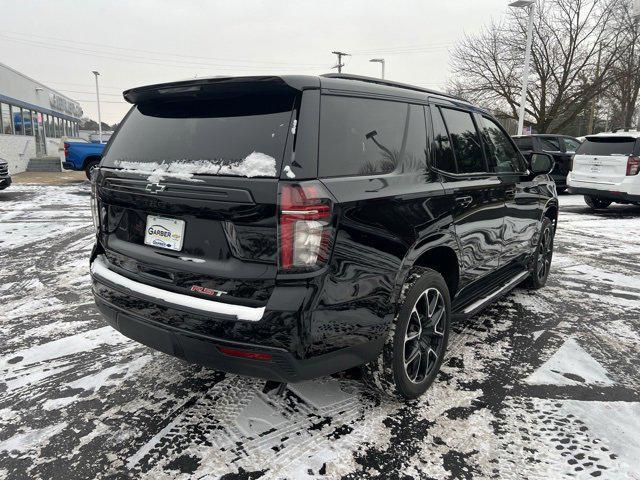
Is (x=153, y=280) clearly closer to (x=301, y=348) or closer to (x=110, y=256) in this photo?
(x=110, y=256)

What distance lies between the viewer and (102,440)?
241cm

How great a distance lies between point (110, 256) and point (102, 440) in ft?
3.28

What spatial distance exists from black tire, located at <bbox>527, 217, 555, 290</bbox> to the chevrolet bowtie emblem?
3.87 metres

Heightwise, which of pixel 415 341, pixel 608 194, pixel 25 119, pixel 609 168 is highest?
pixel 25 119

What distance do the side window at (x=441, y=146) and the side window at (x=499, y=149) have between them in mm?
761

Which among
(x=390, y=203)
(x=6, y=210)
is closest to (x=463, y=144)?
(x=390, y=203)

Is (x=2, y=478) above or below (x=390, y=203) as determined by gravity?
below

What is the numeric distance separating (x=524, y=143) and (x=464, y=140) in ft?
36.2

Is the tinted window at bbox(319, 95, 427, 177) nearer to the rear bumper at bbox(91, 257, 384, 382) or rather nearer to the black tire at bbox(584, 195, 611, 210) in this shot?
the rear bumper at bbox(91, 257, 384, 382)

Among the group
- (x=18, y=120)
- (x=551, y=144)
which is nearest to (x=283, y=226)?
(x=551, y=144)

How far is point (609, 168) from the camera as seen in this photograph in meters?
10.2

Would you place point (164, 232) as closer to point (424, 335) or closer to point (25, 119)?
point (424, 335)

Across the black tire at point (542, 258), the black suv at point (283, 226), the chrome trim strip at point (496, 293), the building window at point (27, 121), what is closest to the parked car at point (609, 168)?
the black tire at point (542, 258)

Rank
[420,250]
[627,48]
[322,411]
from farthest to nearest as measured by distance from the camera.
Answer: [627,48]
[322,411]
[420,250]
